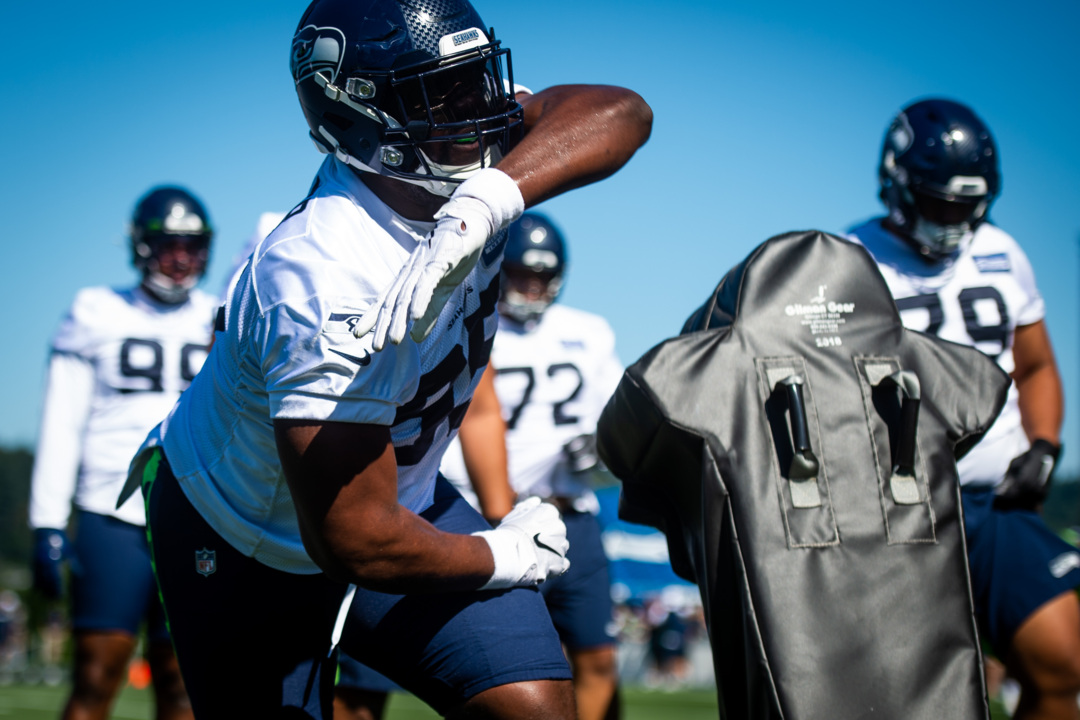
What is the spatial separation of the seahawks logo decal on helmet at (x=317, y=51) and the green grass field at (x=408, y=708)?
682cm

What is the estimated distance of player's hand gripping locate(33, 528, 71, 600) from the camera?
4629mm

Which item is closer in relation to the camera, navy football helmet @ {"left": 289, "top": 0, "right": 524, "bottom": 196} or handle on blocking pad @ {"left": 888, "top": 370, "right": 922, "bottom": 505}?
navy football helmet @ {"left": 289, "top": 0, "right": 524, "bottom": 196}

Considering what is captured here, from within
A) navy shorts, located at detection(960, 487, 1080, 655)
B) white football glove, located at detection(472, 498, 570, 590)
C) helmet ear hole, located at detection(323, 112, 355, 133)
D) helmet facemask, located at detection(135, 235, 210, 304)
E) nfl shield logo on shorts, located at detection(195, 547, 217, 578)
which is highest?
helmet ear hole, located at detection(323, 112, 355, 133)

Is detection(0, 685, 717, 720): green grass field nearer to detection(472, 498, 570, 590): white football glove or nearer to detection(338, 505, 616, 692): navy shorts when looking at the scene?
detection(338, 505, 616, 692): navy shorts

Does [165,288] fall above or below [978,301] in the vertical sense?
below

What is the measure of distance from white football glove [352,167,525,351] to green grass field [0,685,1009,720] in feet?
22.1

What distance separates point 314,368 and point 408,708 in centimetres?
882

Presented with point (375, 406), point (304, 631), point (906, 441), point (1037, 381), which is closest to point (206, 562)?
point (304, 631)

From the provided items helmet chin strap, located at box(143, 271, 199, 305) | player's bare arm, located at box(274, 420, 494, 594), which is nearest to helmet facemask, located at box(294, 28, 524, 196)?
player's bare arm, located at box(274, 420, 494, 594)

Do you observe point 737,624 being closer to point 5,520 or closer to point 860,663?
point 860,663

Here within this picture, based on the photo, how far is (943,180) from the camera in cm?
370

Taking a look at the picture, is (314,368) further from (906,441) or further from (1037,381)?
(1037,381)

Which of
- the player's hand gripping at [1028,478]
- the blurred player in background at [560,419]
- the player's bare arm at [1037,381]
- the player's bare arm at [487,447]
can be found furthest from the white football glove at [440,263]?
the blurred player in background at [560,419]

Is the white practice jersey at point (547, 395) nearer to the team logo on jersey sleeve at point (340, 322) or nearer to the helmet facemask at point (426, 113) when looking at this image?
the helmet facemask at point (426, 113)
